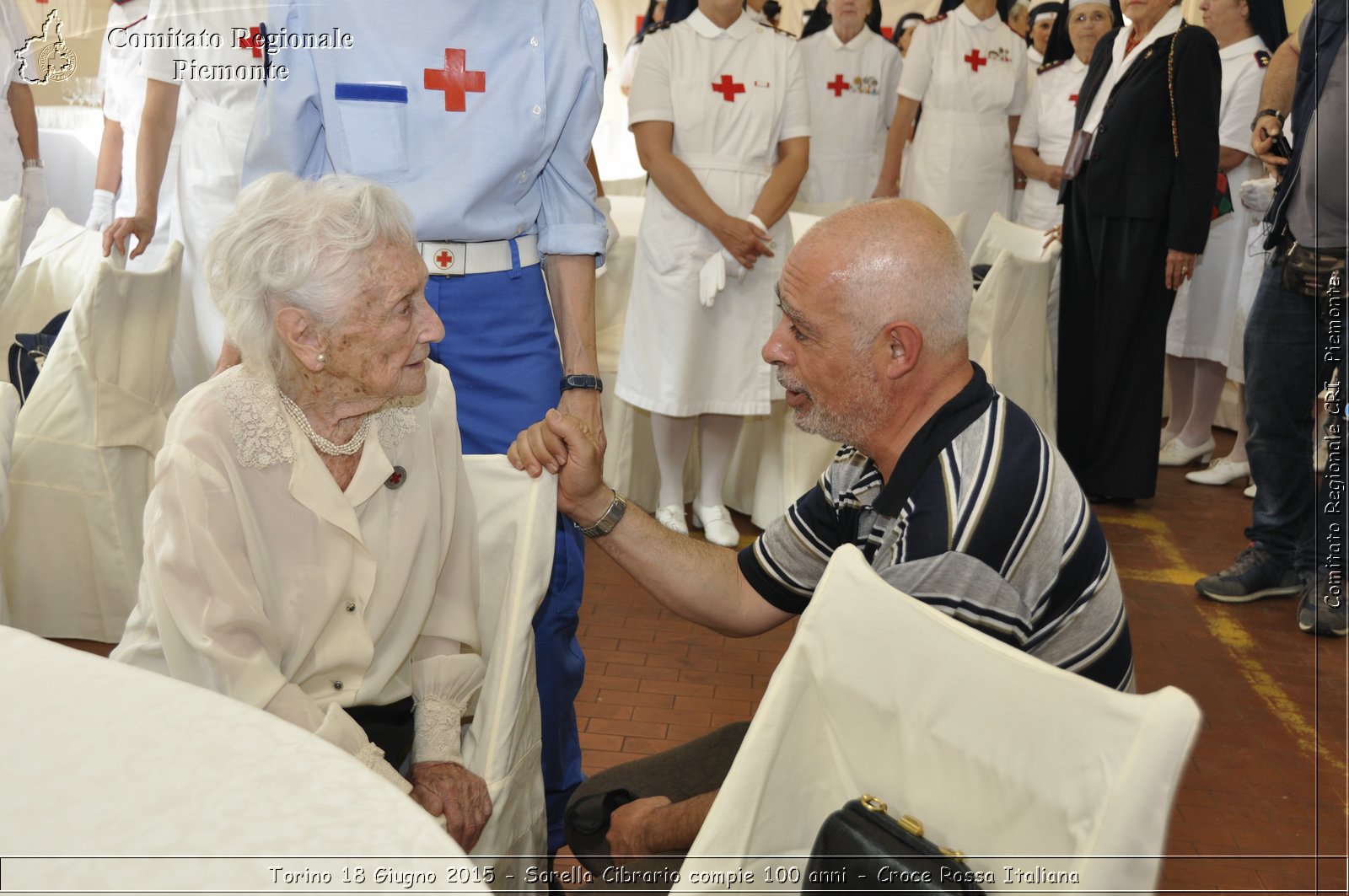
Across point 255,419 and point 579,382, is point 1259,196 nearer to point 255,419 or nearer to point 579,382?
point 579,382

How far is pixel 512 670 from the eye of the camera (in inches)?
58.7

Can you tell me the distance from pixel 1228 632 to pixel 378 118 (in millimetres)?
2717

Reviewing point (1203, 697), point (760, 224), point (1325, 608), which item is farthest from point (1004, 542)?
point (1325, 608)

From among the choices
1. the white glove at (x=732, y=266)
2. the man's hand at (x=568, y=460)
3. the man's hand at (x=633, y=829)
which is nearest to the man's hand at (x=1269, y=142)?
the white glove at (x=732, y=266)

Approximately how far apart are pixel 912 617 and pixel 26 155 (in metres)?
4.27

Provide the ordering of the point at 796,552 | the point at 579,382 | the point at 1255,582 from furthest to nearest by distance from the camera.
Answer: the point at 1255,582, the point at 579,382, the point at 796,552

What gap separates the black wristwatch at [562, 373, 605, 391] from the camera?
210cm

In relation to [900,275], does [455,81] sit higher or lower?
higher

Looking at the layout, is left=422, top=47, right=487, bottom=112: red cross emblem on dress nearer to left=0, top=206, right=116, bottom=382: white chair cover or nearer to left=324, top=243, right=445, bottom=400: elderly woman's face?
left=324, top=243, right=445, bottom=400: elderly woman's face

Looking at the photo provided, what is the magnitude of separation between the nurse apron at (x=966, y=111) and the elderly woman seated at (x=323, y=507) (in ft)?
13.5

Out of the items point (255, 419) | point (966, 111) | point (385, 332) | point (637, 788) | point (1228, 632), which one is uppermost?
point (966, 111)

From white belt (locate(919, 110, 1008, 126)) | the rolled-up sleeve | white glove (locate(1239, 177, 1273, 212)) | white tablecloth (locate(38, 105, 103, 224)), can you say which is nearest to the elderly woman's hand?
white glove (locate(1239, 177, 1273, 212))

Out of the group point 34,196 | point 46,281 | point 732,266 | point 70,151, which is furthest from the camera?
point 70,151

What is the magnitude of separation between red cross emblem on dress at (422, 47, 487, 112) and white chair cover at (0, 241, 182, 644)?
1.14m
